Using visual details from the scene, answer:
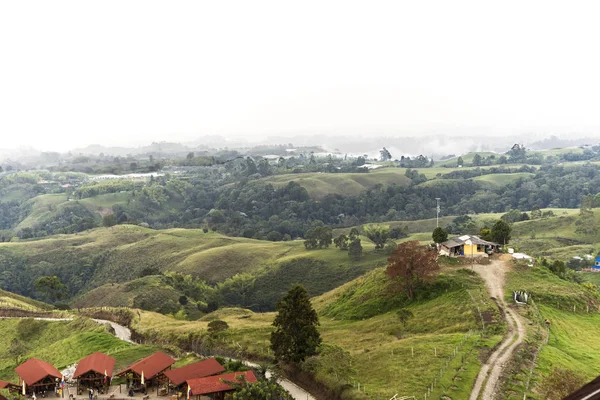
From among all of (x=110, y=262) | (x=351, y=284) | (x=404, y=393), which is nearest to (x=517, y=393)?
(x=404, y=393)

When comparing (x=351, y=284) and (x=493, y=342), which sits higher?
(x=493, y=342)

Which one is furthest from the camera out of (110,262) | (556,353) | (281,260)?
(110,262)

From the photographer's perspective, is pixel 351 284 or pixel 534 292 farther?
pixel 351 284

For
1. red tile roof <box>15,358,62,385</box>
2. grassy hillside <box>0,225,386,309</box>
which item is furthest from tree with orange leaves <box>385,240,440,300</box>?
grassy hillside <box>0,225,386,309</box>

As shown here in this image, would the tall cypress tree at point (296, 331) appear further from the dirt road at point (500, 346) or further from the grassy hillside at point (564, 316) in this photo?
the grassy hillside at point (564, 316)

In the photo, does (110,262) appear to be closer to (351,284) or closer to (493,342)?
(351,284)

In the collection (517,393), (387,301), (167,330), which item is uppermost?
(517,393)

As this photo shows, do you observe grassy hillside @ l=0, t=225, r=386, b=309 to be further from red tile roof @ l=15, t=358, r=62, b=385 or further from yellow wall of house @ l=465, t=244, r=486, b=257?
red tile roof @ l=15, t=358, r=62, b=385
